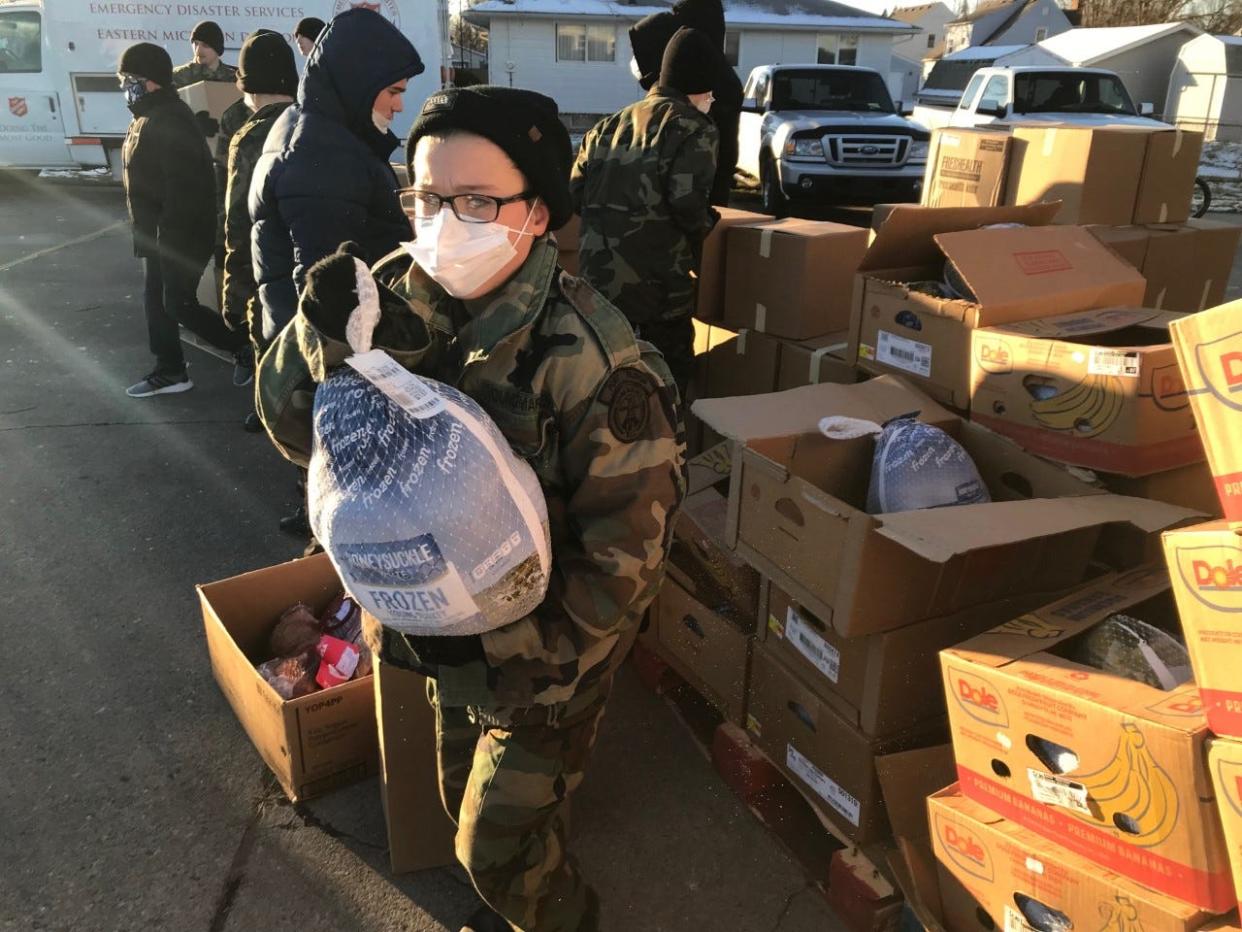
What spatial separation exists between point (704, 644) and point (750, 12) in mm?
25504

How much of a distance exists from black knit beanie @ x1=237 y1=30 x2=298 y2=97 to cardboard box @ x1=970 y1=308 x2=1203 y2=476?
3482mm

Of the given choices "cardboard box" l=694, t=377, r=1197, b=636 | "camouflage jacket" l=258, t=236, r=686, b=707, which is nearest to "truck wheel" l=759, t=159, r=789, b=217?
"cardboard box" l=694, t=377, r=1197, b=636

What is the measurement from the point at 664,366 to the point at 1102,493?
1.12 m

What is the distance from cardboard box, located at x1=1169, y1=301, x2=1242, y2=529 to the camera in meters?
1.35

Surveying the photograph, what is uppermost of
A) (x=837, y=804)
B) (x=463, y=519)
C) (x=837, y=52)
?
(x=837, y=52)

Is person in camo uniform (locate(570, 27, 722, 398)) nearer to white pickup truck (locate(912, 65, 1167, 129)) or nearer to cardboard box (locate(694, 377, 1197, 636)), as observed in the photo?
cardboard box (locate(694, 377, 1197, 636))

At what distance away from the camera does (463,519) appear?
1.35m

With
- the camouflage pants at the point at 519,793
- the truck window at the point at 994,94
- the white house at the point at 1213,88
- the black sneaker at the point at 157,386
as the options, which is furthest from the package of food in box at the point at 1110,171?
the white house at the point at 1213,88

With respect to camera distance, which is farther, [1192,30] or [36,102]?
[1192,30]

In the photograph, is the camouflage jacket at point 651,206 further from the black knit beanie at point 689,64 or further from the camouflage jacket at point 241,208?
the camouflage jacket at point 241,208

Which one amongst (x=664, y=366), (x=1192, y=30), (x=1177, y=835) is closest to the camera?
(x=1177, y=835)

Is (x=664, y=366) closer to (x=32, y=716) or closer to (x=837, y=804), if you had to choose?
(x=837, y=804)

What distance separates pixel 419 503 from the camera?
134 centimetres

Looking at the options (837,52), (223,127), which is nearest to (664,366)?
(223,127)
